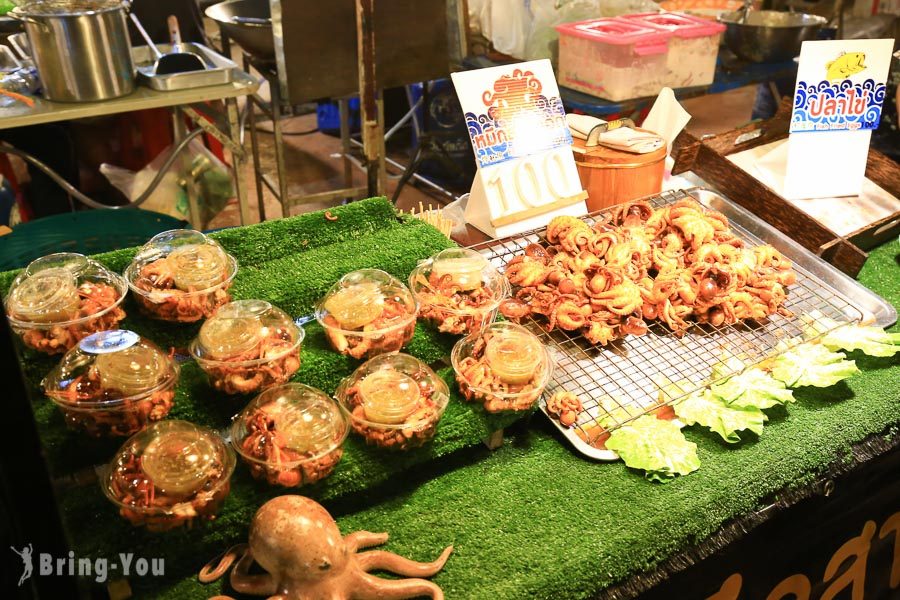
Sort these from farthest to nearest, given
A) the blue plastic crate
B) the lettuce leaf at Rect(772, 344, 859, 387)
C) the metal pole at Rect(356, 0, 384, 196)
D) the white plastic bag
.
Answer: the blue plastic crate → the white plastic bag → the metal pole at Rect(356, 0, 384, 196) → the lettuce leaf at Rect(772, 344, 859, 387)

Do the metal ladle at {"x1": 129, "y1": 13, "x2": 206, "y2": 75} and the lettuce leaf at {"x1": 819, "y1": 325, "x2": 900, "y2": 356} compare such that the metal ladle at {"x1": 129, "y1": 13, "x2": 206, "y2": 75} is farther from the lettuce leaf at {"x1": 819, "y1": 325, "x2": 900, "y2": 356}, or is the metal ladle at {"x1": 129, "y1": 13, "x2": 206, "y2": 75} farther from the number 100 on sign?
the lettuce leaf at {"x1": 819, "y1": 325, "x2": 900, "y2": 356}

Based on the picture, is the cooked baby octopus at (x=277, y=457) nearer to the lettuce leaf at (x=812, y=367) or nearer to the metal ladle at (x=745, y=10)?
the lettuce leaf at (x=812, y=367)

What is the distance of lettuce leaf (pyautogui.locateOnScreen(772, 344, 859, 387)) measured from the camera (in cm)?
→ 197

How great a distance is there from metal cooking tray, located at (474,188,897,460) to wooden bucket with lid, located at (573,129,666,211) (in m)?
0.17

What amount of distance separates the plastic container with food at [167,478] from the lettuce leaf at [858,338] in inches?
68.2

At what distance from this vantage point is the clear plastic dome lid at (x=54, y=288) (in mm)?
1550

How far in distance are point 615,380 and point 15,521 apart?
4.85 feet

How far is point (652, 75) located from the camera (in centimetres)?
413

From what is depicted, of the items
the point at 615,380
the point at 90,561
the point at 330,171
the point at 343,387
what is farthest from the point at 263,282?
the point at 330,171

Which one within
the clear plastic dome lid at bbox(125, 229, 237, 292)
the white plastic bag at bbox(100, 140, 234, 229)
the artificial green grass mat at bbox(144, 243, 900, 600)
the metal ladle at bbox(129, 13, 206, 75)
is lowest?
the white plastic bag at bbox(100, 140, 234, 229)

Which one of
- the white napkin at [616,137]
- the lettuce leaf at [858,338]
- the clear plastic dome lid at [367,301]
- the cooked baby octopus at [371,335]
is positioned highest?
the white napkin at [616,137]

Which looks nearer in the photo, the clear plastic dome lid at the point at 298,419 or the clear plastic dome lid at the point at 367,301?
the clear plastic dome lid at the point at 298,419

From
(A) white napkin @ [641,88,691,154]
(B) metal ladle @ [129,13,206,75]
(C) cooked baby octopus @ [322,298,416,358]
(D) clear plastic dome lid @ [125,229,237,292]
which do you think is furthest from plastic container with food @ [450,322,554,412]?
(B) metal ladle @ [129,13,206,75]

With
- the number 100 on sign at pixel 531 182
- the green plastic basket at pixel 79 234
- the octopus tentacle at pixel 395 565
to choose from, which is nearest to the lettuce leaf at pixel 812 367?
the number 100 on sign at pixel 531 182
